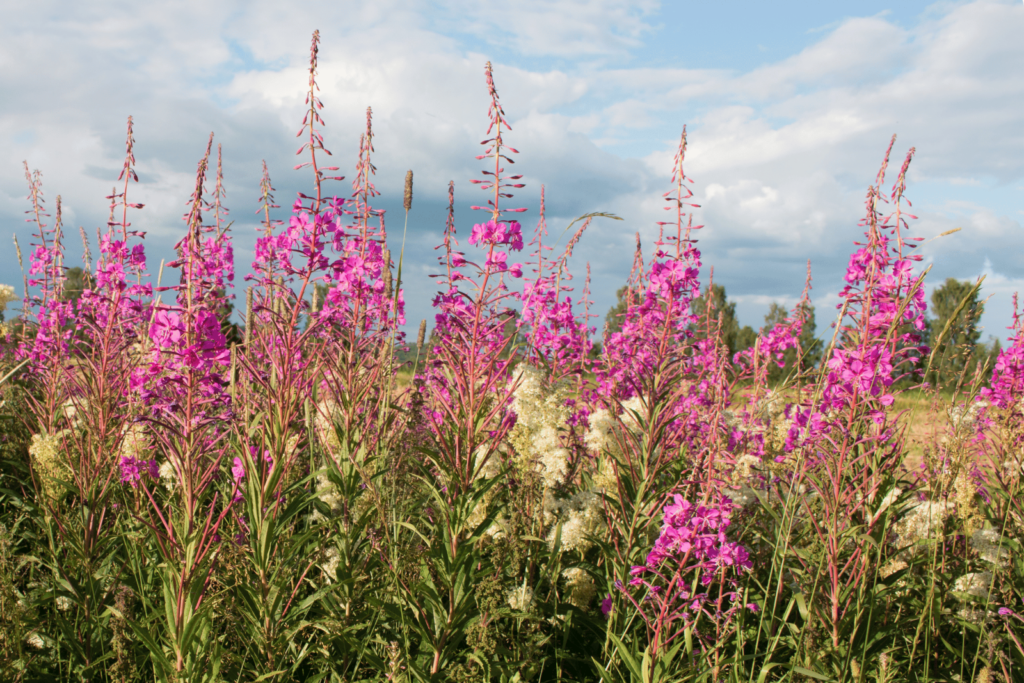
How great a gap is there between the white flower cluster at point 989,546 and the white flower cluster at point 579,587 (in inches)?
99.6

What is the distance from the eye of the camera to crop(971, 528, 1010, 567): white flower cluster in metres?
3.60

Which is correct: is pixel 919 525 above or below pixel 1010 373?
below

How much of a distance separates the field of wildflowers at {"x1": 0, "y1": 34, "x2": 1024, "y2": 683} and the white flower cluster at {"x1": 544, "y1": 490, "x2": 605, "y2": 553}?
17 millimetres

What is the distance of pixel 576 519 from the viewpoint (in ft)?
10.2

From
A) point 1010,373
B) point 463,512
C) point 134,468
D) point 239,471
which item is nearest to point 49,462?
point 134,468

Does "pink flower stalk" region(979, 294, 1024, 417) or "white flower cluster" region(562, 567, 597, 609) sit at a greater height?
"pink flower stalk" region(979, 294, 1024, 417)

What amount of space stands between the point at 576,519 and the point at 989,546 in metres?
2.74

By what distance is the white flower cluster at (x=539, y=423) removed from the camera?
3.26 metres

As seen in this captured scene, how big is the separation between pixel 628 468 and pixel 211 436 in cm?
203

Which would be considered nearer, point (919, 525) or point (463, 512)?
point (463, 512)

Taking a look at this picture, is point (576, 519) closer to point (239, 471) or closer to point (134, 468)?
point (239, 471)

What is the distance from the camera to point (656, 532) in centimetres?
331

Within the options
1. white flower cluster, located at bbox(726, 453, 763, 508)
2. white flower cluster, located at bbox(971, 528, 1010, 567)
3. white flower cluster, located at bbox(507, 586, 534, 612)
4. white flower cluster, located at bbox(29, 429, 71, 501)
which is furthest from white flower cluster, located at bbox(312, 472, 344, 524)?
white flower cluster, located at bbox(971, 528, 1010, 567)

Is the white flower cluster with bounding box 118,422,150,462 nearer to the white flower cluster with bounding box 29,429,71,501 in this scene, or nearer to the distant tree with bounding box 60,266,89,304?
the white flower cluster with bounding box 29,429,71,501
